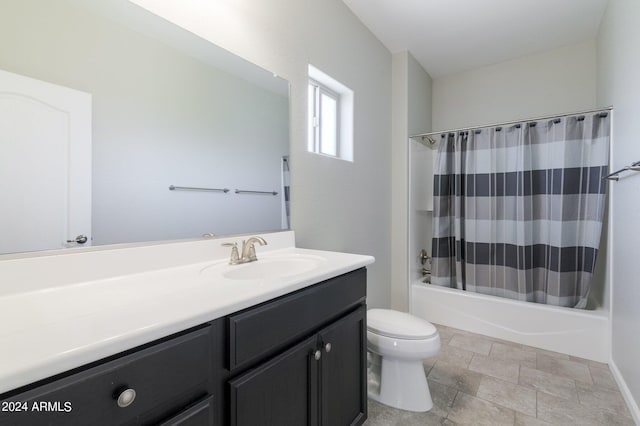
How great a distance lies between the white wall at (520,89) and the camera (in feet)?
8.55

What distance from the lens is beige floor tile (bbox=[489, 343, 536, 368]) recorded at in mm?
2043

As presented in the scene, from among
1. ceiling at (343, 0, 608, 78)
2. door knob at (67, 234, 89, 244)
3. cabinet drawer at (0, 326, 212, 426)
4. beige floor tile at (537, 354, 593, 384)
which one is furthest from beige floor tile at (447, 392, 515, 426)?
ceiling at (343, 0, 608, 78)

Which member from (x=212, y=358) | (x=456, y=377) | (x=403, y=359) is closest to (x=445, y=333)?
(x=456, y=377)

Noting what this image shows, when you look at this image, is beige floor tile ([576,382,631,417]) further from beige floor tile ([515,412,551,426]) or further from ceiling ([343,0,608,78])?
ceiling ([343,0,608,78])

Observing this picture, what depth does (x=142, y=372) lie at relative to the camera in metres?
Answer: 0.59

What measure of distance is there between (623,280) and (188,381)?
7.56 feet

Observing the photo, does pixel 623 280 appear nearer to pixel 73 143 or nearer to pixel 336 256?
pixel 336 256

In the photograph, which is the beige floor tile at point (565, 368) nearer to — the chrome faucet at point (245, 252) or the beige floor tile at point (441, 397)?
the beige floor tile at point (441, 397)

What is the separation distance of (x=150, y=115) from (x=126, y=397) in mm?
940

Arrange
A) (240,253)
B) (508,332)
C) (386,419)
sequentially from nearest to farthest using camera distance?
(240,253), (386,419), (508,332)

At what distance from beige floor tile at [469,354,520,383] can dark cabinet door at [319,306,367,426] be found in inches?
39.9

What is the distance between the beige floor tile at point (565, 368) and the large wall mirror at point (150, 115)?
203cm

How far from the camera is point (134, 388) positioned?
578 mm

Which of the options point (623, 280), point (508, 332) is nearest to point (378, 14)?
point (623, 280)
